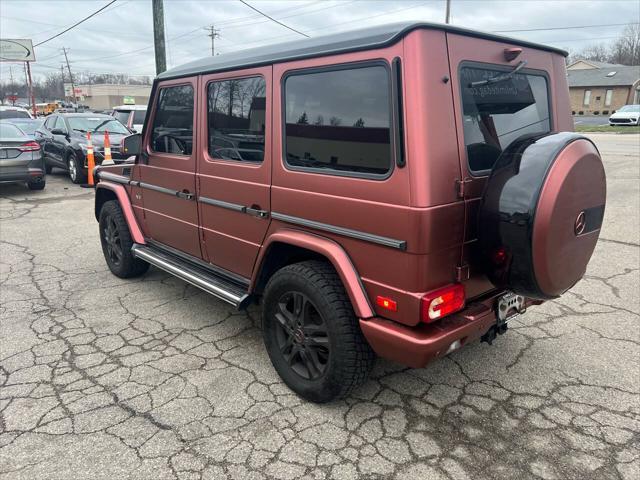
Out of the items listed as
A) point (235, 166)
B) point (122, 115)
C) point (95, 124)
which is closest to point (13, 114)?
point (122, 115)

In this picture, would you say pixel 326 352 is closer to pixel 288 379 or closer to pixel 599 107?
pixel 288 379

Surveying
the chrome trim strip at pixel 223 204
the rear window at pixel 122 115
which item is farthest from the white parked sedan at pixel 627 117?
the chrome trim strip at pixel 223 204

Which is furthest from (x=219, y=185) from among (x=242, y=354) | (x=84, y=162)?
(x=84, y=162)

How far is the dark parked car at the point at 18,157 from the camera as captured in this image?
30.1 ft

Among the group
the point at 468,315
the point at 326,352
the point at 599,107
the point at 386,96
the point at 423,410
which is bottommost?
the point at 423,410

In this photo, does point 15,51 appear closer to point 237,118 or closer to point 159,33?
point 159,33

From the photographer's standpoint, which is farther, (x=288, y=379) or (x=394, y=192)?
(x=288, y=379)

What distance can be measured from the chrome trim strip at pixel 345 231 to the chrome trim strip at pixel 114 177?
242 cm

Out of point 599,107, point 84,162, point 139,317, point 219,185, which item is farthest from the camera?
point 599,107

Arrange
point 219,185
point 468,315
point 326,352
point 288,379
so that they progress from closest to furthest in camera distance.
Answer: point 468,315 → point 326,352 → point 288,379 → point 219,185

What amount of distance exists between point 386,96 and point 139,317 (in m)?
2.94

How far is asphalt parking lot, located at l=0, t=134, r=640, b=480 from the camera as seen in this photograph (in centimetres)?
240

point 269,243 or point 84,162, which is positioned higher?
point 84,162

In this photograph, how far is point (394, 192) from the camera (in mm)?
2279
